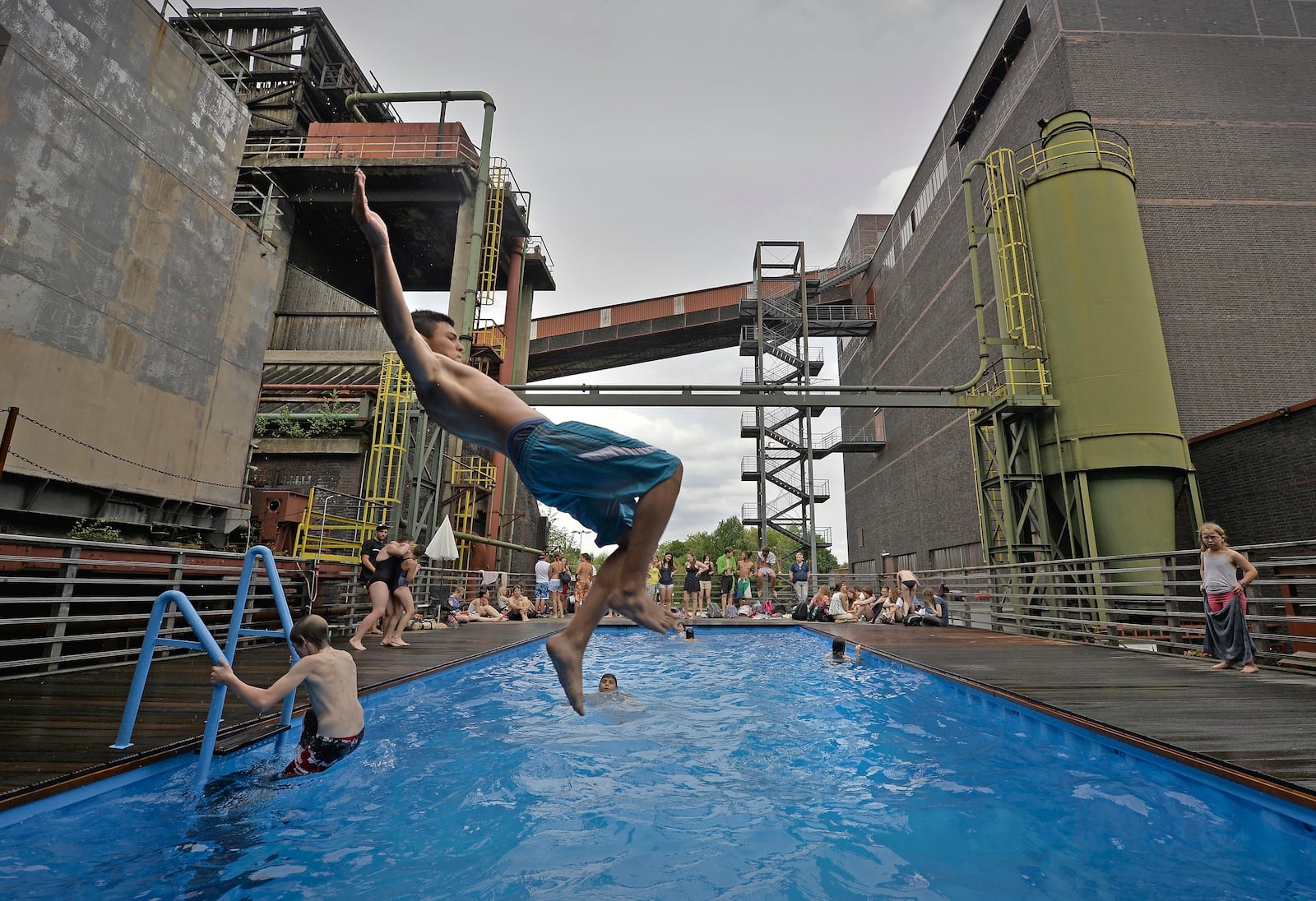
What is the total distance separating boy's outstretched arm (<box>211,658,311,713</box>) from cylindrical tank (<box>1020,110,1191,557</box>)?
1222 centimetres

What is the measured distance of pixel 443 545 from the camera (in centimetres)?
1392

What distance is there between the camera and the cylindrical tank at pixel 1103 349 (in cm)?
1102

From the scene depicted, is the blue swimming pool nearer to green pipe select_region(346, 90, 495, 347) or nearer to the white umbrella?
the white umbrella

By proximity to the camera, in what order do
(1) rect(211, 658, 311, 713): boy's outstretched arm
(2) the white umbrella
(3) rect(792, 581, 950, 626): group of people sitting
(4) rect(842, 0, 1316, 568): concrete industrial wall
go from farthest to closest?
(4) rect(842, 0, 1316, 568): concrete industrial wall, (2) the white umbrella, (3) rect(792, 581, 950, 626): group of people sitting, (1) rect(211, 658, 311, 713): boy's outstretched arm

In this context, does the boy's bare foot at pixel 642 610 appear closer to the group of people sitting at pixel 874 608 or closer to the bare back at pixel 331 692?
the bare back at pixel 331 692

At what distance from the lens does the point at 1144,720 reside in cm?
413

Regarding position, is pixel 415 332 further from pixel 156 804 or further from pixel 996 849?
pixel 996 849

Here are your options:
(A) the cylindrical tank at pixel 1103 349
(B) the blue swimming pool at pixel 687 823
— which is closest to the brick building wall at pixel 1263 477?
(A) the cylindrical tank at pixel 1103 349

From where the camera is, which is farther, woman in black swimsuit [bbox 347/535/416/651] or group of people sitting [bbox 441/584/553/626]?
group of people sitting [bbox 441/584/553/626]

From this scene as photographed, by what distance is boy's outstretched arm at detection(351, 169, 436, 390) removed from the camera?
7.60 feet

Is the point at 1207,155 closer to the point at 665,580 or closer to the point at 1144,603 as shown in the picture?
the point at 1144,603

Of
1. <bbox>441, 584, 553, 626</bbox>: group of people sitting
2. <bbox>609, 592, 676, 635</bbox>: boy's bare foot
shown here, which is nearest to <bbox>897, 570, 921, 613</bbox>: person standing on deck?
<bbox>441, 584, 553, 626</bbox>: group of people sitting

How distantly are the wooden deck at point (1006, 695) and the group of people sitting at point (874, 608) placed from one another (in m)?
4.84

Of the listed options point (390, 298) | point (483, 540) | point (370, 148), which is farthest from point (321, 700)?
point (370, 148)
